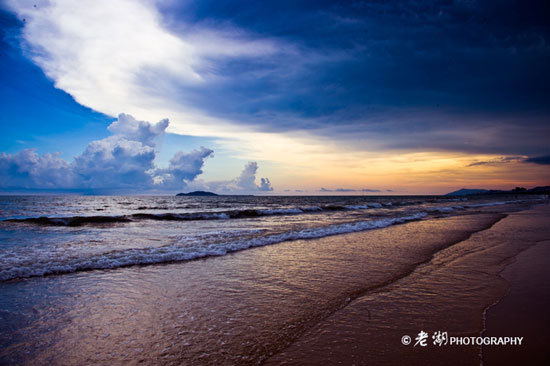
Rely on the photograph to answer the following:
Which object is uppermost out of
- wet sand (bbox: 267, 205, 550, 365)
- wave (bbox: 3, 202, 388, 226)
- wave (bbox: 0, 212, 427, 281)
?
wet sand (bbox: 267, 205, 550, 365)

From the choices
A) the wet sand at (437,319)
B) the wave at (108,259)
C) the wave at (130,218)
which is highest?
the wet sand at (437,319)

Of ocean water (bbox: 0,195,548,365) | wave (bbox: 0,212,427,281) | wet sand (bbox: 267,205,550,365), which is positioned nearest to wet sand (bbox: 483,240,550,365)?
wet sand (bbox: 267,205,550,365)

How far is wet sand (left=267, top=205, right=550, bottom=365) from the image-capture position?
3.57m

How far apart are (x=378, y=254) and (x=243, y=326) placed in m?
7.01

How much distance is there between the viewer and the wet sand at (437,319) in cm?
357

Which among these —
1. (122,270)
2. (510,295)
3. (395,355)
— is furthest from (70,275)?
(510,295)

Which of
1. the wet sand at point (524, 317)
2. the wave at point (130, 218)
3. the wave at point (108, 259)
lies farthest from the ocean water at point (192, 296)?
the wave at point (130, 218)

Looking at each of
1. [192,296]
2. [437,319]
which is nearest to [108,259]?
[192,296]

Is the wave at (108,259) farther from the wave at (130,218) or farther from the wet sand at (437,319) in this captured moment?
the wave at (130,218)

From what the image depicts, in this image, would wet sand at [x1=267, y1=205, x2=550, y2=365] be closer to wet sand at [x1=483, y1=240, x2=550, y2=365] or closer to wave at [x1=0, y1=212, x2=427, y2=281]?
wet sand at [x1=483, y1=240, x2=550, y2=365]

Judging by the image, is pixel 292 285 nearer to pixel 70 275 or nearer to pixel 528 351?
pixel 528 351

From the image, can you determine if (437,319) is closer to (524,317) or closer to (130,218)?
(524,317)

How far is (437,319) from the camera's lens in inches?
183

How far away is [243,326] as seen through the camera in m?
4.43
